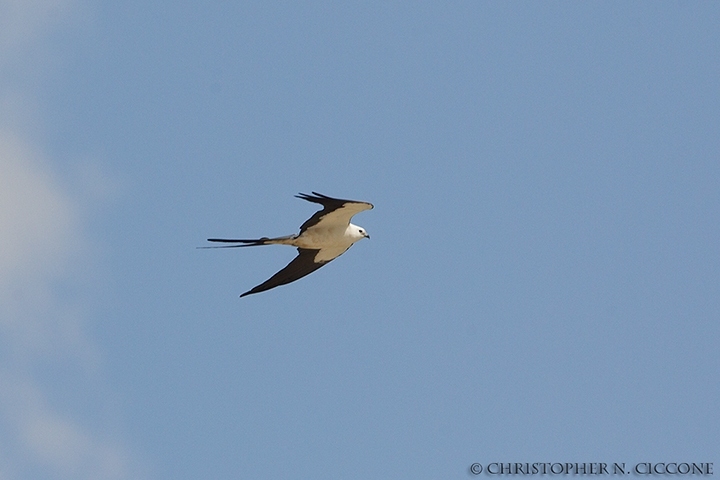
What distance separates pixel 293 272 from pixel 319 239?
53.5 inches

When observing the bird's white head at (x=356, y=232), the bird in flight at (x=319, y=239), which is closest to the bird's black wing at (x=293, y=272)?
the bird in flight at (x=319, y=239)

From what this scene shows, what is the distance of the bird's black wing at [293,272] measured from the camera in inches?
650

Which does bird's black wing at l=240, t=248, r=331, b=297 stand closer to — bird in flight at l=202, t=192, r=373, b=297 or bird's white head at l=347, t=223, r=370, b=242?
bird in flight at l=202, t=192, r=373, b=297

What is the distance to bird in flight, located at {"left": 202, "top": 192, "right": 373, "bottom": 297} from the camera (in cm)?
1446

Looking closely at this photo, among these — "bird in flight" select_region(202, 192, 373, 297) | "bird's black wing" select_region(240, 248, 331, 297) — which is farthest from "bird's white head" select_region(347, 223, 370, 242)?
"bird's black wing" select_region(240, 248, 331, 297)

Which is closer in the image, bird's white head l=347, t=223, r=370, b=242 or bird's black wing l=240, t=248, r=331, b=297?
bird's white head l=347, t=223, r=370, b=242

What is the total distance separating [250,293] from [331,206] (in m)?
2.84

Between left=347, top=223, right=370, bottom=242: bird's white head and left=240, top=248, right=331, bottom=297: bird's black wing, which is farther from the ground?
left=347, top=223, right=370, bottom=242: bird's white head

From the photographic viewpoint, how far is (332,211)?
48.3 ft

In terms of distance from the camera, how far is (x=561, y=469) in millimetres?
14148

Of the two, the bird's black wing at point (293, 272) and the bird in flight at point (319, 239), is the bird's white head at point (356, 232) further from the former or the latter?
the bird's black wing at point (293, 272)

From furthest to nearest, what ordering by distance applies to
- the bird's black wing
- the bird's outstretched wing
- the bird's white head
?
the bird's black wing
the bird's white head
the bird's outstretched wing

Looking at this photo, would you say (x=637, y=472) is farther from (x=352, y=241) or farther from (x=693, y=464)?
(x=352, y=241)

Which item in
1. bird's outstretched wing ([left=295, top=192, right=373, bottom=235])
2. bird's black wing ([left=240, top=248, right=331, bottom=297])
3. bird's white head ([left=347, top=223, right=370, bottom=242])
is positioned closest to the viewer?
bird's outstretched wing ([left=295, top=192, right=373, bottom=235])
